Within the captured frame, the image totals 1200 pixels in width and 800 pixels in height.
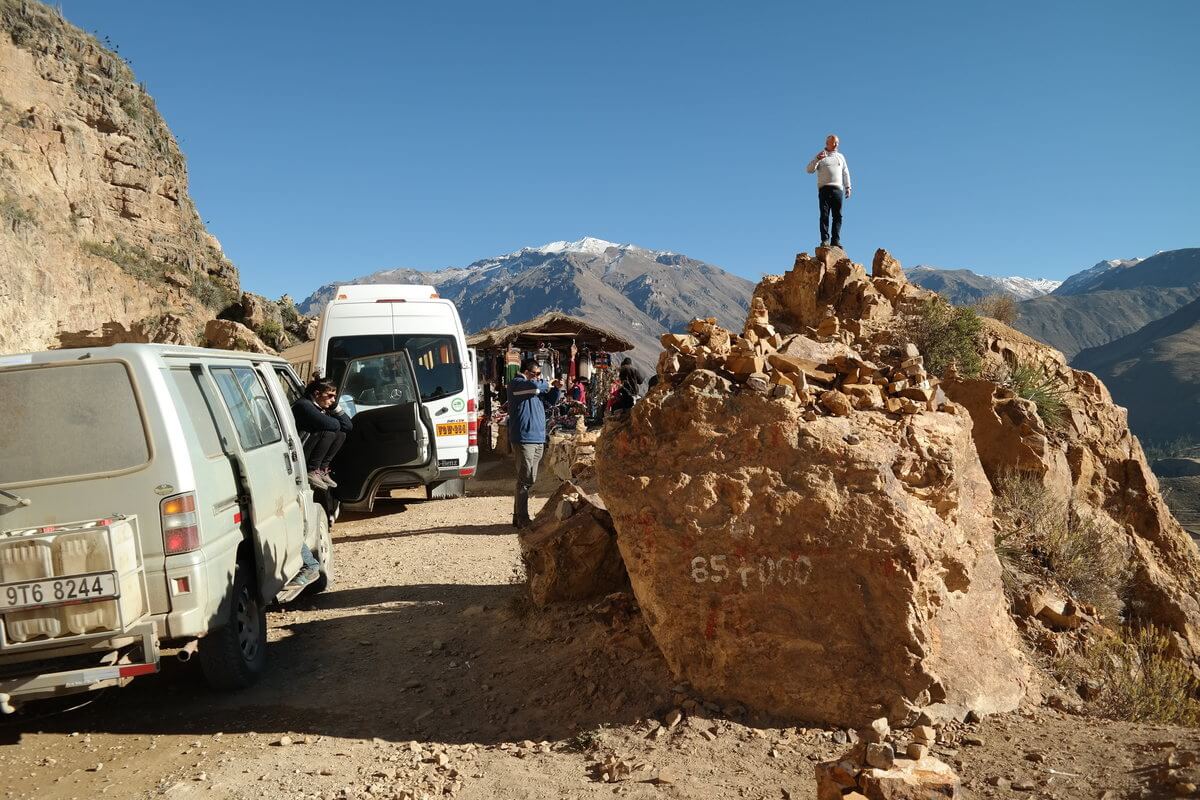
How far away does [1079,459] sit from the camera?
805 cm

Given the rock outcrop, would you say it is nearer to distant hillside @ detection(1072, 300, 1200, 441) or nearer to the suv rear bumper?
the suv rear bumper

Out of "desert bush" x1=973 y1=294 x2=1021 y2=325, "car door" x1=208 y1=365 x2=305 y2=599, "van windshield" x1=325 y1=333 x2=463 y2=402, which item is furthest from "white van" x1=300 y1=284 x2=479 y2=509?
"desert bush" x1=973 y1=294 x2=1021 y2=325

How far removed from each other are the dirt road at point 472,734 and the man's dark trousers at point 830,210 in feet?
26.7

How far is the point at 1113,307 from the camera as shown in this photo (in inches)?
5694

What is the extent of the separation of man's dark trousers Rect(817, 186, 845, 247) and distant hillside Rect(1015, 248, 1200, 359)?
125 metres

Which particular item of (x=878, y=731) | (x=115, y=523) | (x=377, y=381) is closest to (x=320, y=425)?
(x=377, y=381)

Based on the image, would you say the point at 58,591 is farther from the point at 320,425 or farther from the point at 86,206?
the point at 86,206

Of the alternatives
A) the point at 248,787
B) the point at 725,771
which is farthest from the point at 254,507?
the point at 725,771

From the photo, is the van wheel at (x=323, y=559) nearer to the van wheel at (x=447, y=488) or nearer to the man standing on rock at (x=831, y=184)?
the van wheel at (x=447, y=488)

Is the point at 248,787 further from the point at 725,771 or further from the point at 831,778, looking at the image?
the point at 831,778

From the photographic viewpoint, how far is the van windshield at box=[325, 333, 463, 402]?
10.3m

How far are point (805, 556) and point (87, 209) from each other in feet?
123

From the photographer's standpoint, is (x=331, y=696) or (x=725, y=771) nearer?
(x=725, y=771)

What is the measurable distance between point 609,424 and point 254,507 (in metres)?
2.21
